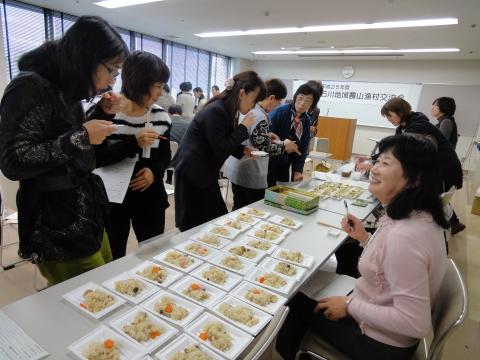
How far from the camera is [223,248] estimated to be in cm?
132

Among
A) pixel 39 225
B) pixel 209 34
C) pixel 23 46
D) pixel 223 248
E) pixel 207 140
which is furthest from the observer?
pixel 209 34

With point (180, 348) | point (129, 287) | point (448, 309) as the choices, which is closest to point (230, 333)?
point (180, 348)

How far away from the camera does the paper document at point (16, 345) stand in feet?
2.34

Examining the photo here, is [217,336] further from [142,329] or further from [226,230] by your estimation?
[226,230]

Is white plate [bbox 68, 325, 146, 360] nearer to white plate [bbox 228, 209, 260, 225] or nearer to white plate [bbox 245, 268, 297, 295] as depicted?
white plate [bbox 245, 268, 297, 295]

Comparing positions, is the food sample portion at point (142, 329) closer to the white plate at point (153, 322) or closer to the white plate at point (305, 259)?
the white plate at point (153, 322)

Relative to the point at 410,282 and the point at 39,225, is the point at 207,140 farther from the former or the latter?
the point at 410,282

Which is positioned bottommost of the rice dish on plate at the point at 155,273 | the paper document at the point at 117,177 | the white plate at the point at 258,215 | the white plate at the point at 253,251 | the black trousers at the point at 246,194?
the black trousers at the point at 246,194

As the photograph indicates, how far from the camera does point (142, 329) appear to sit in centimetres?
83

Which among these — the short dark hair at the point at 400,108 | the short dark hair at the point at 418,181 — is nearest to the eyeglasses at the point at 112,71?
the short dark hair at the point at 418,181

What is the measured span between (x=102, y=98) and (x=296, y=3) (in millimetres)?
3670

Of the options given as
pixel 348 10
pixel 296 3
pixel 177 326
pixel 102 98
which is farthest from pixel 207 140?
pixel 348 10

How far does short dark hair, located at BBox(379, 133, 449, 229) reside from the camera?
3.29ft

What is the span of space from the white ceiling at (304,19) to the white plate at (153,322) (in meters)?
4.29
